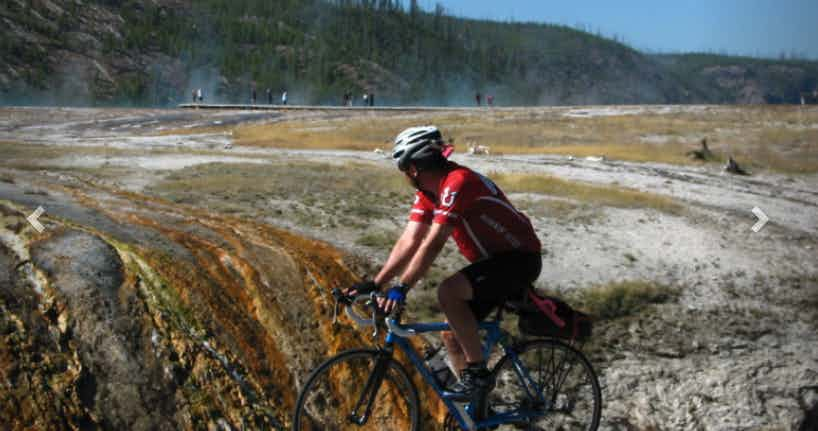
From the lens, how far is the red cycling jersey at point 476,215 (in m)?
4.37

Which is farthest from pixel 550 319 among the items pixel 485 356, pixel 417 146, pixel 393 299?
pixel 417 146

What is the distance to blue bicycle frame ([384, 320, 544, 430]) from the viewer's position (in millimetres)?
4645

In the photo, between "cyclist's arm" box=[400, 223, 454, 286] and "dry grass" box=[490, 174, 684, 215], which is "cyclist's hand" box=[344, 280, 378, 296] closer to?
"cyclist's arm" box=[400, 223, 454, 286]

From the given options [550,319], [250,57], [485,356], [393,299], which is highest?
[250,57]

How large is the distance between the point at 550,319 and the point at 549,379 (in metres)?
0.57

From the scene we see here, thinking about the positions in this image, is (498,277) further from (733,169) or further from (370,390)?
(733,169)

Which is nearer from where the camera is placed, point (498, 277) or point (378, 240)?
point (498, 277)

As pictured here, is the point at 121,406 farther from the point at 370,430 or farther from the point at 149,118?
the point at 149,118

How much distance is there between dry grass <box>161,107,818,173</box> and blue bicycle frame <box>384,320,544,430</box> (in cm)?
2138

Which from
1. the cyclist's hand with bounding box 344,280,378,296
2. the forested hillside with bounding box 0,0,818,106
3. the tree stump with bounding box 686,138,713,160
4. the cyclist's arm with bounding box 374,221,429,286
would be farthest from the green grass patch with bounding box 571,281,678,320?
the forested hillside with bounding box 0,0,818,106

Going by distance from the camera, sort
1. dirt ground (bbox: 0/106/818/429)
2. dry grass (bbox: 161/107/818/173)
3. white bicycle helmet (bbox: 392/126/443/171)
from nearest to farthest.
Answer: white bicycle helmet (bbox: 392/126/443/171), dirt ground (bbox: 0/106/818/429), dry grass (bbox: 161/107/818/173)

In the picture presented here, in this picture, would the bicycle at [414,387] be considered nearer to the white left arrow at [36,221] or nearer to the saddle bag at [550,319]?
the saddle bag at [550,319]

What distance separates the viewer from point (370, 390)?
14.9 ft

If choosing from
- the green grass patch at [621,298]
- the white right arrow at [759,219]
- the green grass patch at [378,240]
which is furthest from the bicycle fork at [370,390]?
the white right arrow at [759,219]
